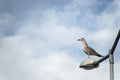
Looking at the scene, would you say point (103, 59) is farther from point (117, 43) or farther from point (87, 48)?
point (87, 48)

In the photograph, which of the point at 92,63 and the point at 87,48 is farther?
the point at 87,48

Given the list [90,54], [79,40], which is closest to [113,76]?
[90,54]

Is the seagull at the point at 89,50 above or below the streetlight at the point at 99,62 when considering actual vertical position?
above

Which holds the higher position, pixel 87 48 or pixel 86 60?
pixel 87 48

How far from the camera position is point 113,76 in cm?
1285

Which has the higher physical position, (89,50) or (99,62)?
(89,50)

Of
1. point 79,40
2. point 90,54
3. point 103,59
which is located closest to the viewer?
point 103,59

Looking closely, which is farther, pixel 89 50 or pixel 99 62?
pixel 89 50

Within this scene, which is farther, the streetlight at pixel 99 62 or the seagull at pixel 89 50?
the seagull at pixel 89 50

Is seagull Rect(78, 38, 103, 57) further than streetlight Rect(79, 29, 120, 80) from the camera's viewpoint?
Yes

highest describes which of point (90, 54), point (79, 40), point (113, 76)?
point (79, 40)

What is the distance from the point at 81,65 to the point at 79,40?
849 centimetres

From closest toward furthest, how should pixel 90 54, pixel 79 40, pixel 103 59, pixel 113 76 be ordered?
pixel 113 76, pixel 103 59, pixel 90 54, pixel 79 40

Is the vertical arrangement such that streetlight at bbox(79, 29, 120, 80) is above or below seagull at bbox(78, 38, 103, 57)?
below
